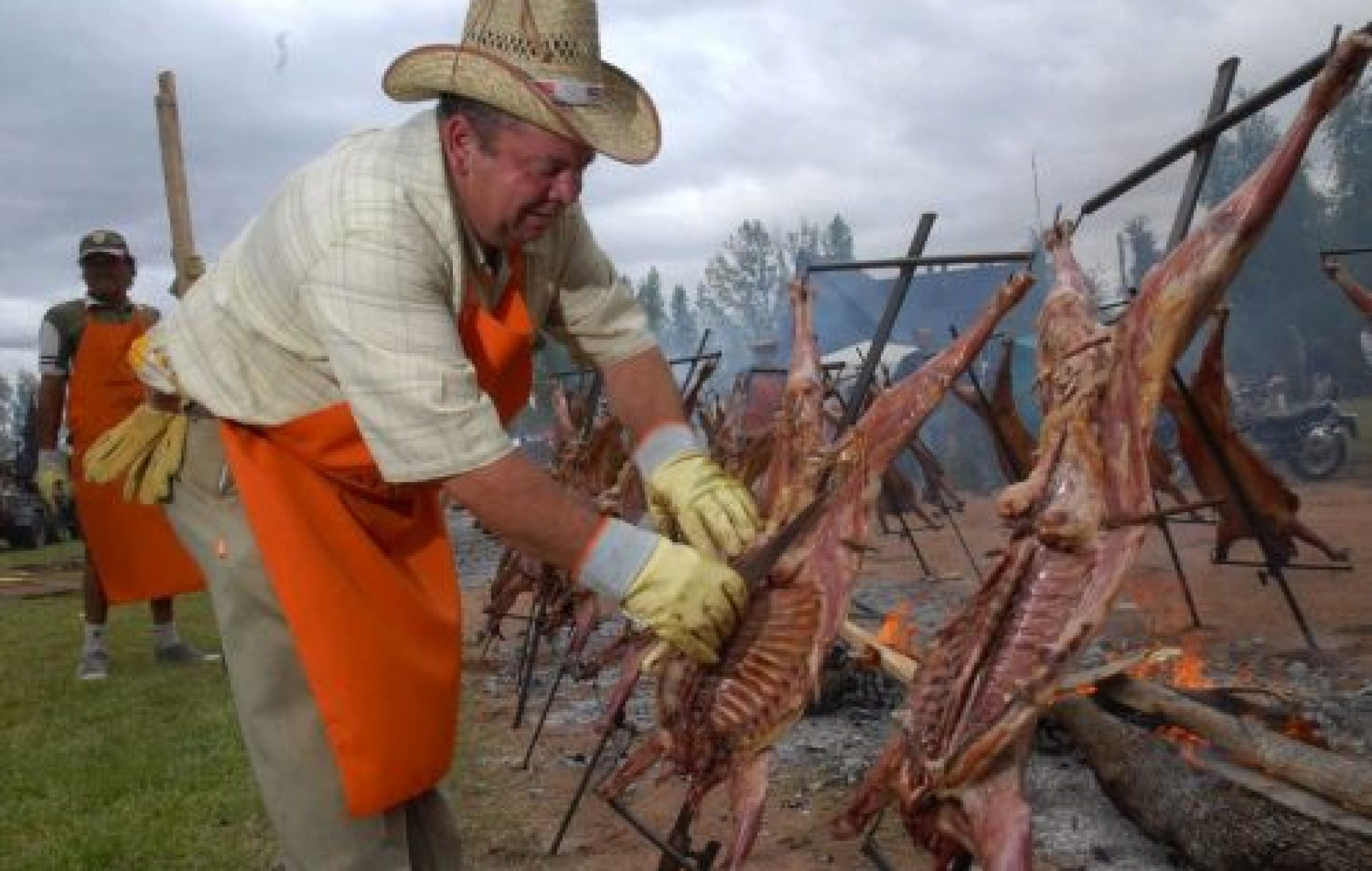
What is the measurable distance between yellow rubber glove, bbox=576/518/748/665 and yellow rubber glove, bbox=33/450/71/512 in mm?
5792

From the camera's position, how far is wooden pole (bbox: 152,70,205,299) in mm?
5230

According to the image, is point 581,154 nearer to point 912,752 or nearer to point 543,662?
point 912,752

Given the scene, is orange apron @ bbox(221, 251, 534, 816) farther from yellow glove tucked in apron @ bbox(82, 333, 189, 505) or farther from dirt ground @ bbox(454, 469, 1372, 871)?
dirt ground @ bbox(454, 469, 1372, 871)

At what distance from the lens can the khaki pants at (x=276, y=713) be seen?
2.54 metres


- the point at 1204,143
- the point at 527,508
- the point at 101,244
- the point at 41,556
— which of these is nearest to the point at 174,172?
the point at 101,244

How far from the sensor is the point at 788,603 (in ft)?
9.39

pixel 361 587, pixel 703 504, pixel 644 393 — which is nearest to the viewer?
pixel 361 587

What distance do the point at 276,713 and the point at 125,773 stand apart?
331 cm

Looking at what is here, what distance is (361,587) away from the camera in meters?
2.56

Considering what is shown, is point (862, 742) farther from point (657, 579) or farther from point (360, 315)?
point (360, 315)

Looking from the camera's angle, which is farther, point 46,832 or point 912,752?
point 46,832

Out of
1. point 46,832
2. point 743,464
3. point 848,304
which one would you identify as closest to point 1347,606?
point 743,464

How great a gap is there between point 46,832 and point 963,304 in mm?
23670

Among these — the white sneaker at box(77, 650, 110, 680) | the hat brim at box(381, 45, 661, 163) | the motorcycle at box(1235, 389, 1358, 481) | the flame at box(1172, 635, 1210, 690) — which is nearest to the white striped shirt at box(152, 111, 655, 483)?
the hat brim at box(381, 45, 661, 163)
